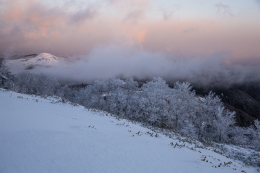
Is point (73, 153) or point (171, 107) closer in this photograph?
point (73, 153)

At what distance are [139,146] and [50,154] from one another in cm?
464

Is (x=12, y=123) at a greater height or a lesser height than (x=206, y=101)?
lesser

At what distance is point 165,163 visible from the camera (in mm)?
8312

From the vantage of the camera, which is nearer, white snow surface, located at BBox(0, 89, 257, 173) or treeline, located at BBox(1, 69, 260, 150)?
white snow surface, located at BBox(0, 89, 257, 173)

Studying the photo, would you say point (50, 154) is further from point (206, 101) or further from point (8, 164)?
point (206, 101)

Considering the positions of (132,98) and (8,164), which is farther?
(132,98)

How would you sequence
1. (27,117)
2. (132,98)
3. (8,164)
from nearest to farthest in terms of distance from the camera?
(8,164) < (27,117) < (132,98)

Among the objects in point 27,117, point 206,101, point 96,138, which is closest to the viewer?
point 96,138

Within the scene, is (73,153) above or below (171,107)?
below

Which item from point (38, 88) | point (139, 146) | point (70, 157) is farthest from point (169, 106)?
point (38, 88)

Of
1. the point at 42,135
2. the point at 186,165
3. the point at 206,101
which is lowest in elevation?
the point at 186,165

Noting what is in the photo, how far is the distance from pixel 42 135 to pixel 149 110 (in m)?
44.6

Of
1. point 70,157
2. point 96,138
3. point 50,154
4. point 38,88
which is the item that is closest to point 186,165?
point 96,138

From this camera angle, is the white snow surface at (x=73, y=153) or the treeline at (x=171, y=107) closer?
the white snow surface at (x=73, y=153)
